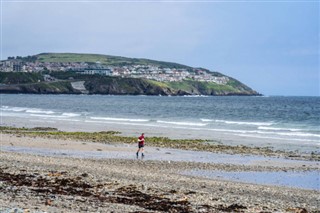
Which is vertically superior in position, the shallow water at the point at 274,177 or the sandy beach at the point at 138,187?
the sandy beach at the point at 138,187

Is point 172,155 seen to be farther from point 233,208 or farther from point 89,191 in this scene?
point 233,208

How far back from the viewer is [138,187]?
16.8m

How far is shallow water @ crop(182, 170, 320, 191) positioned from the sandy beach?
2.12 ft

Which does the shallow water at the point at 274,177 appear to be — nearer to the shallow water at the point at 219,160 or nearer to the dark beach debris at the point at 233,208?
the shallow water at the point at 219,160

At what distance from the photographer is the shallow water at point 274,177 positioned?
20.3 m

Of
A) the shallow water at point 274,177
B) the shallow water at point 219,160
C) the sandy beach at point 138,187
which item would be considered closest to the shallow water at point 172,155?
the shallow water at point 219,160

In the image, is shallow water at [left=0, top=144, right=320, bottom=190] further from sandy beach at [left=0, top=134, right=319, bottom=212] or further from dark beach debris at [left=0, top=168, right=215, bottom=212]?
dark beach debris at [left=0, top=168, right=215, bottom=212]

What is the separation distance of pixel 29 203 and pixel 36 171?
667cm

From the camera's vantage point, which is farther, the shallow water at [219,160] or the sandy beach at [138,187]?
the shallow water at [219,160]

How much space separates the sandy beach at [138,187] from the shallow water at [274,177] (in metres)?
0.65

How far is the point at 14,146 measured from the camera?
31188 millimetres

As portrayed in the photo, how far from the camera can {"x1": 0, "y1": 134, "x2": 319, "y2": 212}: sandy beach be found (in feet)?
44.9

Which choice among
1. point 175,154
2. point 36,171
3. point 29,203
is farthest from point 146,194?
point 175,154

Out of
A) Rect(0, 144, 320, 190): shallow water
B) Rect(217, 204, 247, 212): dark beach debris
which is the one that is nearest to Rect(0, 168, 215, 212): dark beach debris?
Rect(217, 204, 247, 212): dark beach debris
